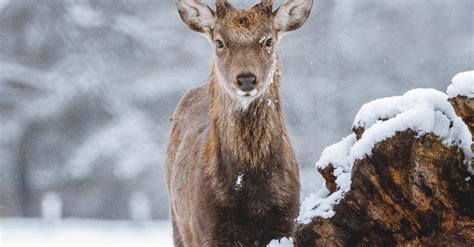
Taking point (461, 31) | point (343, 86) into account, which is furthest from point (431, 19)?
point (343, 86)

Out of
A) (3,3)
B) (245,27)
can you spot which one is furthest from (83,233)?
(245,27)

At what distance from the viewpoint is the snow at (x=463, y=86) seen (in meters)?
4.55

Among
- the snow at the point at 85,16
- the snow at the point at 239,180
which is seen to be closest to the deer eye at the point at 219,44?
the snow at the point at 239,180

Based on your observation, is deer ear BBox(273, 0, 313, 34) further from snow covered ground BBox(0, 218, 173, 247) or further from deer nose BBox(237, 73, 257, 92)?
snow covered ground BBox(0, 218, 173, 247)

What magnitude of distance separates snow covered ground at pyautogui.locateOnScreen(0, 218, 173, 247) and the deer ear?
35.1ft

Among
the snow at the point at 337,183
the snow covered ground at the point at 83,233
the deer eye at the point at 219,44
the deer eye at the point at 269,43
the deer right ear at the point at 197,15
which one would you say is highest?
the snow covered ground at the point at 83,233

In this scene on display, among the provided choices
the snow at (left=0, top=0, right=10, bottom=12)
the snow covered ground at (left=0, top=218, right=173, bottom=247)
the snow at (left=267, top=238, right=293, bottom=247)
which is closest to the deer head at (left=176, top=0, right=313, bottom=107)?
the snow at (left=267, top=238, right=293, bottom=247)

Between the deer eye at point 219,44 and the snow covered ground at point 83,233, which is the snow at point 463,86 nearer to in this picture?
the deer eye at point 219,44

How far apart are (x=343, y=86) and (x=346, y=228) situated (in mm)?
16316

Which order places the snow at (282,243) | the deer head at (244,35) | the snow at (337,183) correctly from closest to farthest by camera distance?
the snow at (337,183) < the snow at (282,243) < the deer head at (244,35)

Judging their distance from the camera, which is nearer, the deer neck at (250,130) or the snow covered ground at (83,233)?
the deer neck at (250,130)

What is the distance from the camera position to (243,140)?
7.12 meters

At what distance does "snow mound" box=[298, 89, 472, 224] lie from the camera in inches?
188

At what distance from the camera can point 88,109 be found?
21297 millimetres
